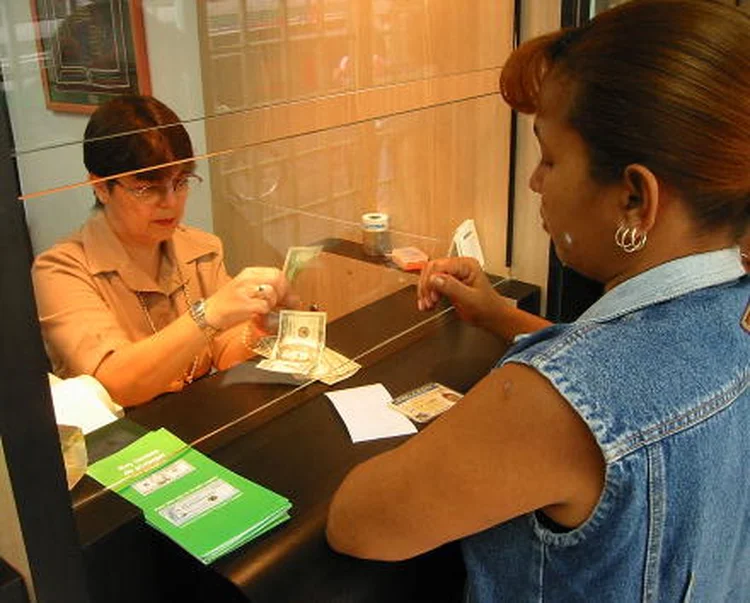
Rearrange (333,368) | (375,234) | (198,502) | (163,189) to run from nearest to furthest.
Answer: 1. (198,502)
2. (163,189)
3. (333,368)
4. (375,234)

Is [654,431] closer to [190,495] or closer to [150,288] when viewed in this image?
[190,495]

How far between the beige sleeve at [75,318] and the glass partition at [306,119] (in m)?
0.07

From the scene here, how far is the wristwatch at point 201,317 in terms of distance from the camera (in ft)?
4.43

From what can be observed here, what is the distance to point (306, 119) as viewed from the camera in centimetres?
145

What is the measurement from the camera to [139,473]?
114cm

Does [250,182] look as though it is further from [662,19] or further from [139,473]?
[662,19]

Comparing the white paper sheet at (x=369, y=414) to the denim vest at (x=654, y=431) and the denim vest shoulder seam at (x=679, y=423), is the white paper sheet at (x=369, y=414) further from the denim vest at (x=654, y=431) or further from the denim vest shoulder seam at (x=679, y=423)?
the denim vest shoulder seam at (x=679, y=423)

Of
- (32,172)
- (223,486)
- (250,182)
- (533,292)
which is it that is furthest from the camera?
(533,292)

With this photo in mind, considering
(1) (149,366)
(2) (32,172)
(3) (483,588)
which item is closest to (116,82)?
(2) (32,172)

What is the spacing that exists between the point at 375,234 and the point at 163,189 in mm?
636

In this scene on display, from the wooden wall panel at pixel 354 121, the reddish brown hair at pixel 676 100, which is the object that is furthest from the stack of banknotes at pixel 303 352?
the reddish brown hair at pixel 676 100

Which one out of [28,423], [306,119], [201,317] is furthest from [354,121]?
[28,423]

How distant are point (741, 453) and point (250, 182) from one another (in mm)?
971

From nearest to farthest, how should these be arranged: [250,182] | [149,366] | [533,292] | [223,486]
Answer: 1. [223,486]
2. [149,366]
3. [250,182]
4. [533,292]
